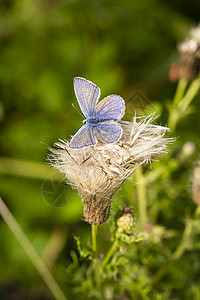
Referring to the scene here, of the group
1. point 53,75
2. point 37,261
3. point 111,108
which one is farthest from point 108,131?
point 53,75

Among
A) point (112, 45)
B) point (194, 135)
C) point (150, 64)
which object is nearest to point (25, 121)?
point (112, 45)

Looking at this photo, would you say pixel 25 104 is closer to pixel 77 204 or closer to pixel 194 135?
pixel 77 204

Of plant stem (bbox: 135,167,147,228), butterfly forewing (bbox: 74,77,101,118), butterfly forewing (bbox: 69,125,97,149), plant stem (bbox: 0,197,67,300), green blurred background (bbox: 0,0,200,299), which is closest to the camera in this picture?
butterfly forewing (bbox: 69,125,97,149)

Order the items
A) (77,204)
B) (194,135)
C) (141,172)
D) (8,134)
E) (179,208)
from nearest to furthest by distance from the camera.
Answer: (141,172) → (179,208) → (194,135) → (77,204) → (8,134)

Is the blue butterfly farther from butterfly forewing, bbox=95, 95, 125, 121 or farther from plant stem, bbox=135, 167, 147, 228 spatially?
plant stem, bbox=135, 167, 147, 228

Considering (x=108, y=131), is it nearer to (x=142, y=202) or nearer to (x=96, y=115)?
(x=96, y=115)

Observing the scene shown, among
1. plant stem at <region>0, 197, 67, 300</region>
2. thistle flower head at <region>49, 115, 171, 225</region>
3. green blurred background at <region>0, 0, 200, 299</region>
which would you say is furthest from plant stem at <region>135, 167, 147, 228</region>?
green blurred background at <region>0, 0, 200, 299</region>
